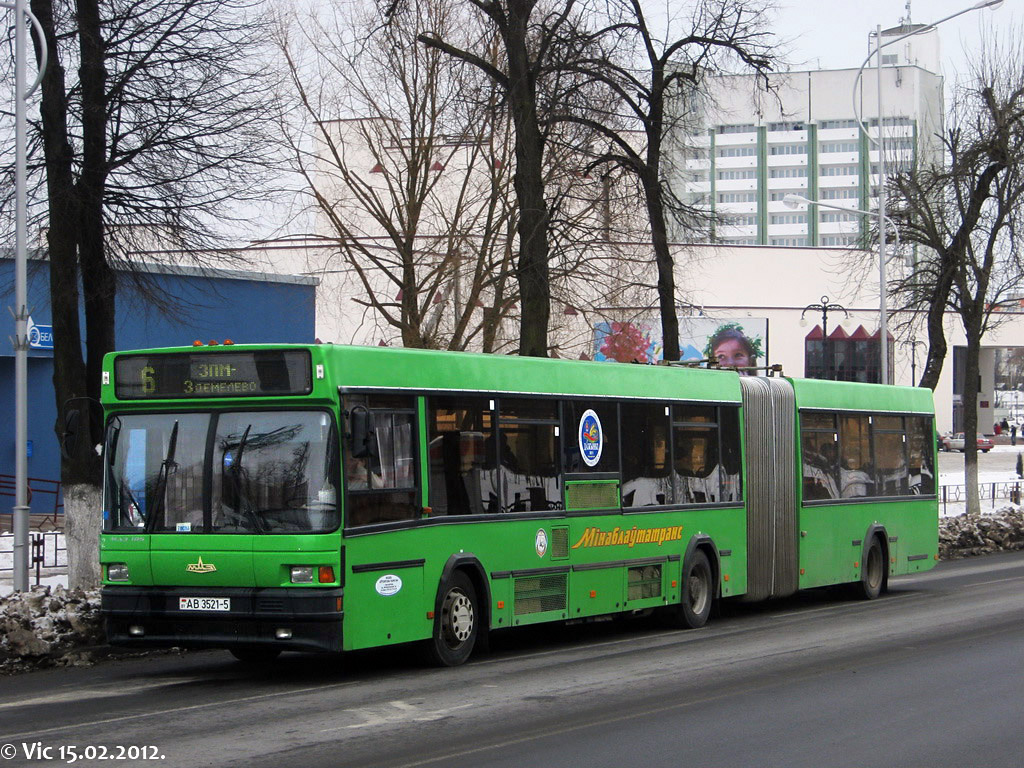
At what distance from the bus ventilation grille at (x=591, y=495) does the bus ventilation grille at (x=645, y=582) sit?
85cm

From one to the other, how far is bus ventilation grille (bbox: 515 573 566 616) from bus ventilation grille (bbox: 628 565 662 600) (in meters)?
1.35

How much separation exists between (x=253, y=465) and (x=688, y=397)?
654 centimetres

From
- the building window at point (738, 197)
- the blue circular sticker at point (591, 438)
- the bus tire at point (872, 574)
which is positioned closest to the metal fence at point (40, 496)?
the bus tire at point (872, 574)

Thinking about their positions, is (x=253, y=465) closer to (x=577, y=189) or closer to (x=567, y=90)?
(x=567, y=90)

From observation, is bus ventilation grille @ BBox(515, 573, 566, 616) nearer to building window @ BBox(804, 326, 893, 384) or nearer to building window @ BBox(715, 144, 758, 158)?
building window @ BBox(804, 326, 893, 384)

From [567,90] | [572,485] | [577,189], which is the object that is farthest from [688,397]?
[577,189]

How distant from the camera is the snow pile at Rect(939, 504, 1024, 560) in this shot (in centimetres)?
2881

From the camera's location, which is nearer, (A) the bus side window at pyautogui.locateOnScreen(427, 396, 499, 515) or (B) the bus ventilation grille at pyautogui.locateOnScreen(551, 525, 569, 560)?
(A) the bus side window at pyautogui.locateOnScreen(427, 396, 499, 515)

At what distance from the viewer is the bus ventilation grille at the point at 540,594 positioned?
13.2 m

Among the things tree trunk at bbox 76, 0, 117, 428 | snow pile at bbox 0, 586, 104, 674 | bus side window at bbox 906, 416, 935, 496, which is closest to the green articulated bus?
snow pile at bbox 0, 586, 104, 674

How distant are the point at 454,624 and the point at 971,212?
74.4ft

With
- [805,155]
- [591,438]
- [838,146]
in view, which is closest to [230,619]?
[591,438]

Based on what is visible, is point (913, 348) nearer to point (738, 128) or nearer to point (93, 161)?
point (93, 161)

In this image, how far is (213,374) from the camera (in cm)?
1149
